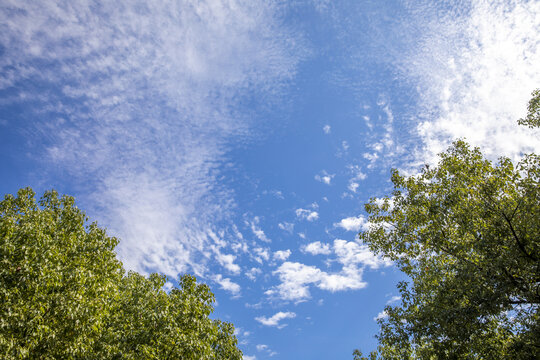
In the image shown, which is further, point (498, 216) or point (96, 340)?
point (96, 340)

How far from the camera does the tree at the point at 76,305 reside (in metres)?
16.4

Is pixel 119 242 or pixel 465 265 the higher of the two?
pixel 119 242

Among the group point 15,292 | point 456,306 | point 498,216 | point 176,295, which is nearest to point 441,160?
point 498,216

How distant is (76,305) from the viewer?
17.9 metres

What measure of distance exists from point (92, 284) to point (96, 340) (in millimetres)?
3263

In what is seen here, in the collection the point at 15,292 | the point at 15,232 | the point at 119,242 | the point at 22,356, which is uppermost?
the point at 119,242

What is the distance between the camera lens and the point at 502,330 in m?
17.7

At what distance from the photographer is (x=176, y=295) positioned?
882 inches

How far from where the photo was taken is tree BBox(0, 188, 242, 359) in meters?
16.4

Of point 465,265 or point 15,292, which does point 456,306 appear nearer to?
point 465,265

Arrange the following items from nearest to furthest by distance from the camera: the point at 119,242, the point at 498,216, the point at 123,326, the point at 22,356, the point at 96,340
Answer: the point at 22,356 → the point at 498,216 → the point at 96,340 → the point at 123,326 → the point at 119,242

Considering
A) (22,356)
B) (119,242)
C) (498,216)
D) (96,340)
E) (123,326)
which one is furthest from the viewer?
(119,242)

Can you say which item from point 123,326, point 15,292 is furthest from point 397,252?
point 15,292

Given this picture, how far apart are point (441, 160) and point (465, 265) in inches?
293
